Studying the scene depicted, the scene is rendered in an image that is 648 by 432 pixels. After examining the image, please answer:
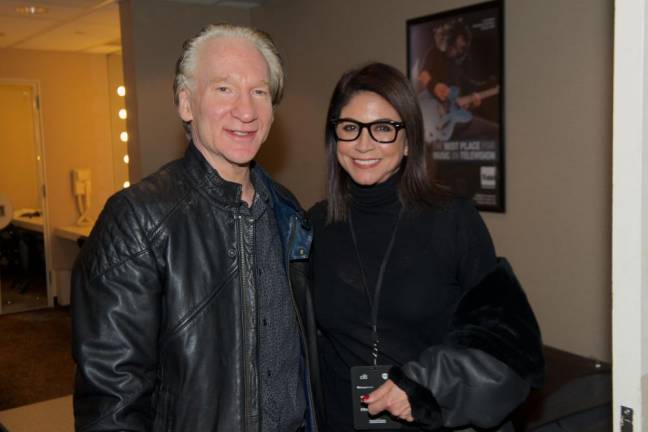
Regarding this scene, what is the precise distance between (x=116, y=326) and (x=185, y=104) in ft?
1.75

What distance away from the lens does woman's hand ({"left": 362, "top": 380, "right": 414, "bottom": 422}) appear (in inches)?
57.9

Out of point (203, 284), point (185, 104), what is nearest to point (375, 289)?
point (203, 284)

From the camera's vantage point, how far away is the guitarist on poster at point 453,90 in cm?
346

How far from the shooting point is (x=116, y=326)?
46.5 inches

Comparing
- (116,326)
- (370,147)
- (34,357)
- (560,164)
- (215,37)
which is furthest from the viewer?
(34,357)

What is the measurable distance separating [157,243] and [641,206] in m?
0.85

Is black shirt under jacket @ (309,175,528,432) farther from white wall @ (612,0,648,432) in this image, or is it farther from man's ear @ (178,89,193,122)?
white wall @ (612,0,648,432)

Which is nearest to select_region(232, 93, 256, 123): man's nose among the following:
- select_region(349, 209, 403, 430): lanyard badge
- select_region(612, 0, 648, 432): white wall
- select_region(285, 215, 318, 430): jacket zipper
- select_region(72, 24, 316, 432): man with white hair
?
select_region(72, 24, 316, 432): man with white hair

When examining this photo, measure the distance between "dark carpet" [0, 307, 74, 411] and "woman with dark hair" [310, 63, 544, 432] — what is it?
3.66 m

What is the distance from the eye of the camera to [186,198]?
1.34 m

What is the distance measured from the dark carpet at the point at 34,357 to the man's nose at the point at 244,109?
3.92m

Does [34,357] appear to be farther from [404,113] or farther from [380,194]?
[404,113]

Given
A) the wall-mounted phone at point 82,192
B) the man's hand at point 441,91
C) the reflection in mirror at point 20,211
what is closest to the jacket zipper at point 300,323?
the man's hand at point 441,91

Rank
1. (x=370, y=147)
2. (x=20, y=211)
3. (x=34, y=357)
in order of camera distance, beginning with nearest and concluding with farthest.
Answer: (x=370, y=147) → (x=34, y=357) → (x=20, y=211)
